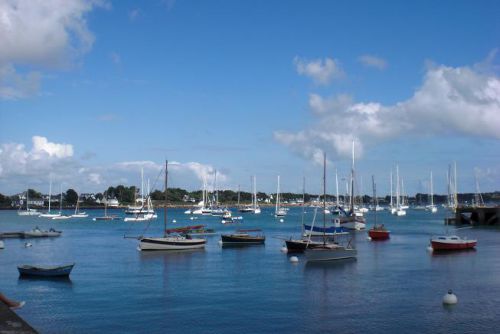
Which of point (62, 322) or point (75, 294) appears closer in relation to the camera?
point (62, 322)

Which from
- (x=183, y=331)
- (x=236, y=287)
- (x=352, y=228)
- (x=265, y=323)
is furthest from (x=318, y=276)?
(x=352, y=228)

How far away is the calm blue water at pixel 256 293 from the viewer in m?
33.1

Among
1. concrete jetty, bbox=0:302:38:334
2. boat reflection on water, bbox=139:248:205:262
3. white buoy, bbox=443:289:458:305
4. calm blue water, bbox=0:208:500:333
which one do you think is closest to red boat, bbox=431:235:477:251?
calm blue water, bbox=0:208:500:333

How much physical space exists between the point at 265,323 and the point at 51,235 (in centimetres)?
8014

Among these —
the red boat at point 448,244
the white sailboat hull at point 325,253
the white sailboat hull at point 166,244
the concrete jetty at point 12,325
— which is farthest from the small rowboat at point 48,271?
the red boat at point 448,244

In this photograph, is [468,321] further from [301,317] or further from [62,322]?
[62,322]

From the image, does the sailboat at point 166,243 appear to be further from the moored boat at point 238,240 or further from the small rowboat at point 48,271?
the small rowboat at point 48,271

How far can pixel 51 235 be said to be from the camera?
104188 mm

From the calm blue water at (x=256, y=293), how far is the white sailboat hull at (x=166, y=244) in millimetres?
1336

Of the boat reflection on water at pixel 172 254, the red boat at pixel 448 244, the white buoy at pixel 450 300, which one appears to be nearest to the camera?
the white buoy at pixel 450 300

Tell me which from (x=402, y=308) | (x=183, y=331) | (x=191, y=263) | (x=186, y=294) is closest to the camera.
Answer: (x=183, y=331)

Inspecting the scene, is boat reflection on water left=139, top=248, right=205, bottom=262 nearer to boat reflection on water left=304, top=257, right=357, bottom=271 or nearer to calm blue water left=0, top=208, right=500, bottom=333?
calm blue water left=0, top=208, right=500, bottom=333

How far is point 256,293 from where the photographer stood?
142 feet

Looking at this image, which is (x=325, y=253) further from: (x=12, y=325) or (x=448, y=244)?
(x=12, y=325)
